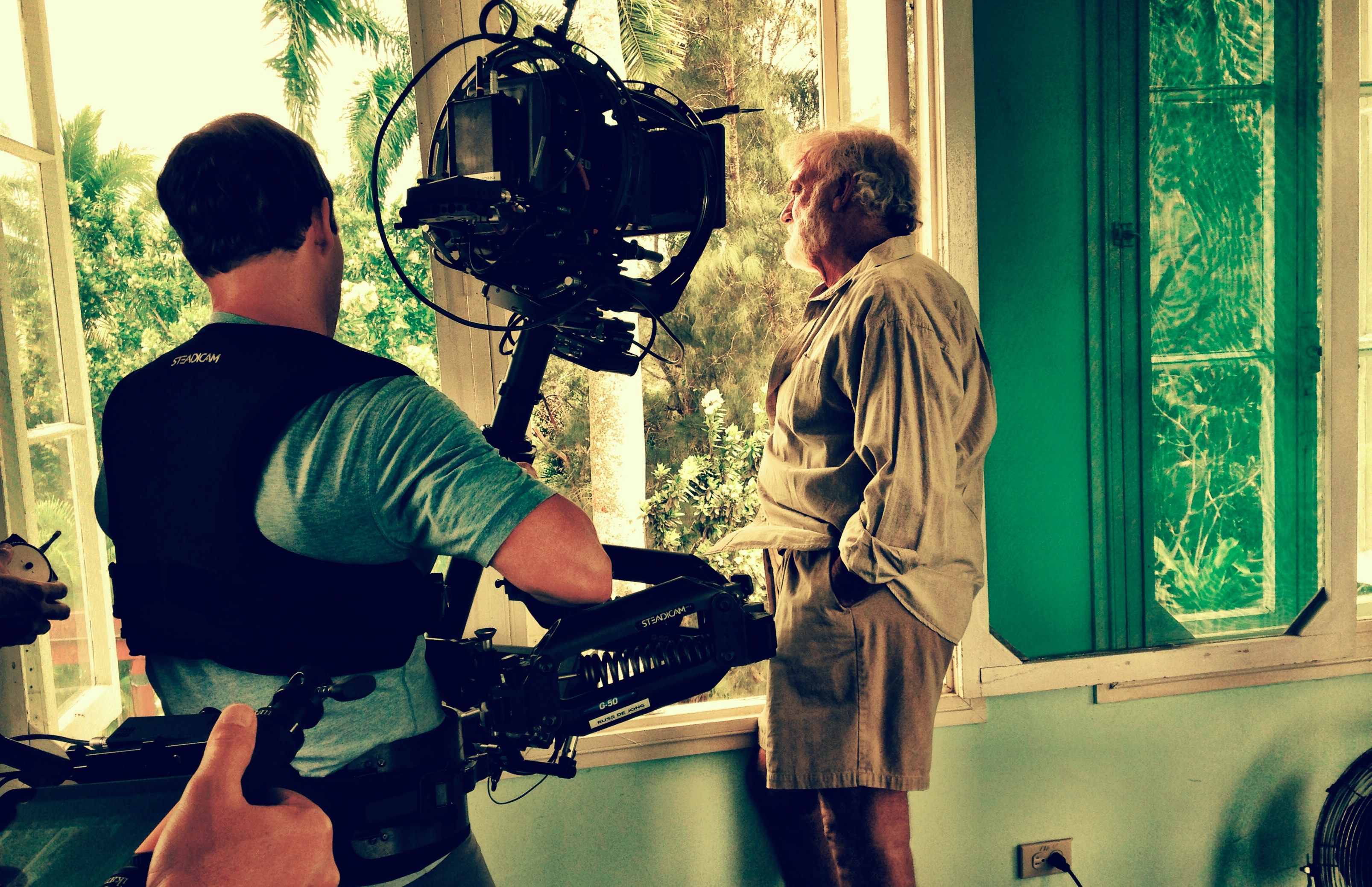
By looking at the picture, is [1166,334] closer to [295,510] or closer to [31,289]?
[295,510]

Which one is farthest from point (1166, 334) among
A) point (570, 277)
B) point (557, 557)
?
point (557, 557)

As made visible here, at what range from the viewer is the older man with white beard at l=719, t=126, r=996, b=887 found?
134cm

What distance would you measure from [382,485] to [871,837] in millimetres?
1110

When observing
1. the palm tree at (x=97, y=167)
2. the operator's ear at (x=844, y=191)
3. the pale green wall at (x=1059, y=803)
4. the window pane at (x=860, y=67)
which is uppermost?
the window pane at (x=860, y=67)

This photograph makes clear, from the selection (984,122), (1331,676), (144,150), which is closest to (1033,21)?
(984,122)

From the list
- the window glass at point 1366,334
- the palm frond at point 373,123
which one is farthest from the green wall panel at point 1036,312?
the palm frond at point 373,123

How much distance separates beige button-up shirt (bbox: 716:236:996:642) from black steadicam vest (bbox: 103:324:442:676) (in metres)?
0.82

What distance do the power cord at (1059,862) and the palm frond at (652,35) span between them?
2688 mm

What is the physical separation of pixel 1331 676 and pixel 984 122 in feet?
5.11

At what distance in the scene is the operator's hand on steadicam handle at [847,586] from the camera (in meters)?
1.37

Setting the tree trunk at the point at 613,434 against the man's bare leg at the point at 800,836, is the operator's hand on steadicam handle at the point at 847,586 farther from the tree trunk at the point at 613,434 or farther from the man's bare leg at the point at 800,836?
the tree trunk at the point at 613,434

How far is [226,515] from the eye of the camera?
71 centimetres

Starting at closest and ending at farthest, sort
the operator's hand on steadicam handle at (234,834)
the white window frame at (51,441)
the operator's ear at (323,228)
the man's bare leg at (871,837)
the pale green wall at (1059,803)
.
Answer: the operator's hand on steadicam handle at (234,834)
the operator's ear at (323,228)
the white window frame at (51,441)
the man's bare leg at (871,837)
the pale green wall at (1059,803)

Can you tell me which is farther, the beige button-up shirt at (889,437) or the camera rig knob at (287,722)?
the beige button-up shirt at (889,437)
